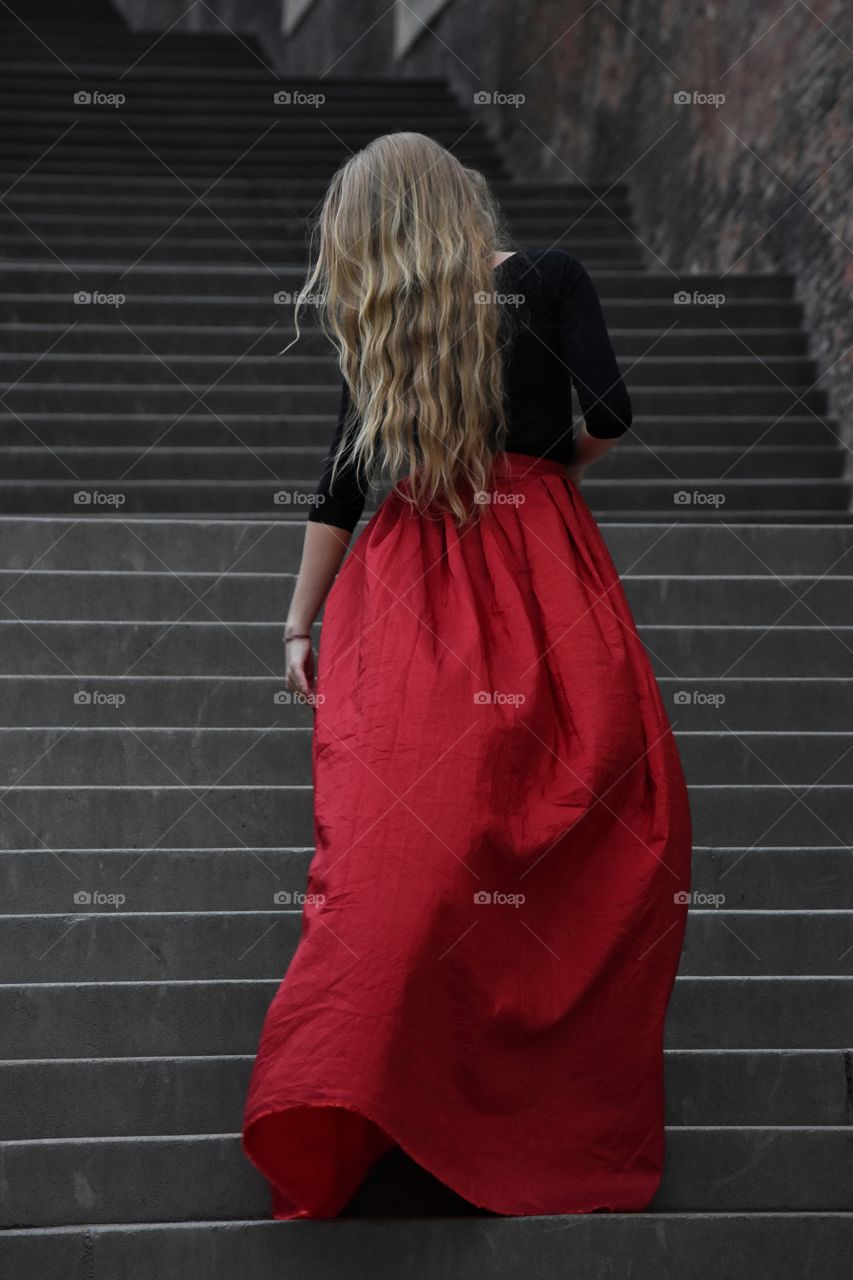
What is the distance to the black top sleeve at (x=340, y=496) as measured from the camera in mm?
2436

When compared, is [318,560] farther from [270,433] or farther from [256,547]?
[270,433]

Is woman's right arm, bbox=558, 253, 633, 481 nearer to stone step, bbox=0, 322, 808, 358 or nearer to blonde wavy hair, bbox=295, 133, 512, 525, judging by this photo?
blonde wavy hair, bbox=295, 133, 512, 525

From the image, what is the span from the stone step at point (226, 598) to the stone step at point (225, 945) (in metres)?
1.17

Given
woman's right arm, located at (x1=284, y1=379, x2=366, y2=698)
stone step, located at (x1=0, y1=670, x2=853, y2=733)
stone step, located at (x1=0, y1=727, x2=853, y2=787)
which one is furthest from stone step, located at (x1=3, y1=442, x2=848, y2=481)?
woman's right arm, located at (x1=284, y1=379, x2=366, y2=698)

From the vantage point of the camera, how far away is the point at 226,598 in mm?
4133

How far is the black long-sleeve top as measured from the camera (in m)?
2.35

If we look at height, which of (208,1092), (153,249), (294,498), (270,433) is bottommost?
(208,1092)

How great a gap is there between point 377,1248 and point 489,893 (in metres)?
0.51

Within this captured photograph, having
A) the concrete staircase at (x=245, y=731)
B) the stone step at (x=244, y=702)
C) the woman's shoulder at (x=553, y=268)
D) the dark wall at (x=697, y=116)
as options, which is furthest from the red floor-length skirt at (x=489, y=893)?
the dark wall at (x=697, y=116)

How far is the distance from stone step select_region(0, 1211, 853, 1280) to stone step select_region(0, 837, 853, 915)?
2.87ft

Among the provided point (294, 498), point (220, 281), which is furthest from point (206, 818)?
point (220, 281)

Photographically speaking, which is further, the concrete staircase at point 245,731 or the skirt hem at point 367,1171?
the concrete staircase at point 245,731

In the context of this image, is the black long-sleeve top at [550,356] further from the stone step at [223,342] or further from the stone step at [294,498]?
the stone step at [223,342]

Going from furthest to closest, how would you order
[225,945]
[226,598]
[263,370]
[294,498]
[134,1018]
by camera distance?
[263,370] < [294,498] < [226,598] < [225,945] < [134,1018]
